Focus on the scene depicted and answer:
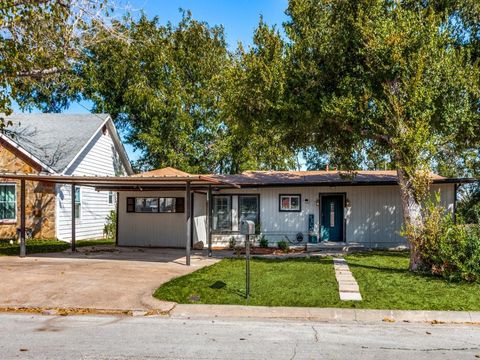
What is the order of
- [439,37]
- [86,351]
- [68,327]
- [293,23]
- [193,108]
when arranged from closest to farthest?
[86,351] < [68,327] < [439,37] < [293,23] < [193,108]

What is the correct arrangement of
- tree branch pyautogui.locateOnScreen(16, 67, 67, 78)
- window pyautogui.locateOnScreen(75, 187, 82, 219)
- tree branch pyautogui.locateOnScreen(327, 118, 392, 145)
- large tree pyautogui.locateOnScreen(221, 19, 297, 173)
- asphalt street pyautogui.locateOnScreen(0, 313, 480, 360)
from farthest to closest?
window pyautogui.locateOnScreen(75, 187, 82, 219), tree branch pyautogui.locateOnScreen(16, 67, 67, 78), large tree pyautogui.locateOnScreen(221, 19, 297, 173), tree branch pyautogui.locateOnScreen(327, 118, 392, 145), asphalt street pyautogui.locateOnScreen(0, 313, 480, 360)

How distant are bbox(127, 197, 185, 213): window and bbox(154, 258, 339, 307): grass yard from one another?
669 cm

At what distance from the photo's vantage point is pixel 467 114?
1220cm

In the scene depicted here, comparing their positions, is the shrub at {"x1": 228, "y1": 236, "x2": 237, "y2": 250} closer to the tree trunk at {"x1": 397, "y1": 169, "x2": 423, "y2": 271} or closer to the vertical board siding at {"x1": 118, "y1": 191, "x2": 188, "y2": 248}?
the vertical board siding at {"x1": 118, "y1": 191, "x2": 188, "y2": 248}

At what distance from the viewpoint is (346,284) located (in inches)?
389

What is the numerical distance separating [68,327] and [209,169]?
77.8ft

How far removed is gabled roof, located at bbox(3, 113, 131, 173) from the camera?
64.0 ft

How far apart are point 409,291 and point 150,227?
12.2 metres

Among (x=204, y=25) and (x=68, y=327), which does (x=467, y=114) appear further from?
(x=204, y=25)

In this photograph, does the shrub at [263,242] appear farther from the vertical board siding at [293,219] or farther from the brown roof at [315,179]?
the brown roof at [315,179]

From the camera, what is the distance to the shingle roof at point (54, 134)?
19719mm

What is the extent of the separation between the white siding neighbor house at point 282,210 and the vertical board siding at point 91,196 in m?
2.63

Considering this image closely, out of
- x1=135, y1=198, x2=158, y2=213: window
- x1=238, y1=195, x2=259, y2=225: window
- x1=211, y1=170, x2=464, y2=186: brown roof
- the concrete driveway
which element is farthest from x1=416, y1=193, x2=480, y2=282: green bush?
x1=135, y1=198, x2=158, y2=213: window

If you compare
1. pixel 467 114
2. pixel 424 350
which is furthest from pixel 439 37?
pixel 424 350
